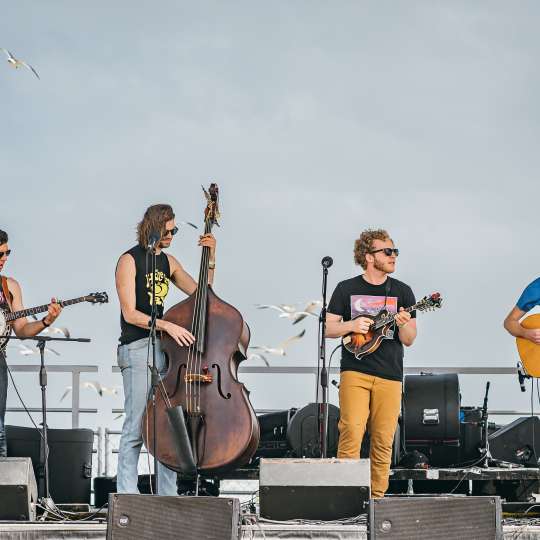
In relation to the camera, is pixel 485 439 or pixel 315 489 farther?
pixel 485 439

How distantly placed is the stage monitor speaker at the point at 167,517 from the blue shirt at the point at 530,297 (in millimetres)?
3201

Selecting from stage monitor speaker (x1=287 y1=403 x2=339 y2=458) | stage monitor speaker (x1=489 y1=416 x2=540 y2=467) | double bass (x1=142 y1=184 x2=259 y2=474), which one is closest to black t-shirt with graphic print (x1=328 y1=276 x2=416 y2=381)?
double bass (x1=142 y1=184 x2=259 y2=474)

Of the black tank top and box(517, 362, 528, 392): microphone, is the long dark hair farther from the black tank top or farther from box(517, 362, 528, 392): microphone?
box(517, 362, 528, 392): microphone

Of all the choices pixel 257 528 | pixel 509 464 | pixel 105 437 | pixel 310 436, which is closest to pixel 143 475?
pixel 105 437

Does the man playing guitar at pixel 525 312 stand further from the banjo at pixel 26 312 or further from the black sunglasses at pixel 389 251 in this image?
the banjo at pixel 26 312

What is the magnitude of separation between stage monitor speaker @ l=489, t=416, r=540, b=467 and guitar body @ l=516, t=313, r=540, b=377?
3.66 feet

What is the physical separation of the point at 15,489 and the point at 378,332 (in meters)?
2.17

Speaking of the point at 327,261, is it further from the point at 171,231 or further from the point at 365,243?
the point at 171,231

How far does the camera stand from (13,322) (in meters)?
6.09

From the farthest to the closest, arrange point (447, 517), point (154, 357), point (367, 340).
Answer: point (367, 340) < point (154, 357) < point (447, 517)

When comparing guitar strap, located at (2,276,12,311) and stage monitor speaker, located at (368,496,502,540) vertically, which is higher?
guitar strap, located at (2,276,12,311)

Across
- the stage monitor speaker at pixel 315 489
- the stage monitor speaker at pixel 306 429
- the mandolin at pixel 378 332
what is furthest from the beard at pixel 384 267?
the stage monitor speaker at pixel 315 489

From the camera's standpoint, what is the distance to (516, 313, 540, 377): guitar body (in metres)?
6.48

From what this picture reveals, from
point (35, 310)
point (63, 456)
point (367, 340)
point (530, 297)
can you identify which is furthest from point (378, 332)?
point (63, 456)
